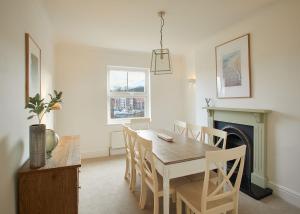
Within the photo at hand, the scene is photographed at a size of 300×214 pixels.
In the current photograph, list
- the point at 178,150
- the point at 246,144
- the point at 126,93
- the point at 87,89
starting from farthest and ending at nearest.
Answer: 1. the point at 126,93
2. the point at 87,89
3. the point at 246,144
4. the point at 178,150

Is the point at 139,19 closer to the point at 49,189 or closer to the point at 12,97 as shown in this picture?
the point at 12,97

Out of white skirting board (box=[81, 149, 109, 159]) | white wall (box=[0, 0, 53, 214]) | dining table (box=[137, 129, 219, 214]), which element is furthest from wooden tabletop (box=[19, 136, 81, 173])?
white skirting board (box=[81, 149, 109, 159])

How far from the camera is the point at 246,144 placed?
2.72 meters

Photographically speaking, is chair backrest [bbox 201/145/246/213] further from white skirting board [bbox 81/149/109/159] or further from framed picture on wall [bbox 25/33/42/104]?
white skirting board [bbox 81/149/109/159]

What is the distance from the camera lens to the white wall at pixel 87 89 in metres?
3.67

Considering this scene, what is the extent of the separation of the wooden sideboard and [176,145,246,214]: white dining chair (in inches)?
37.5

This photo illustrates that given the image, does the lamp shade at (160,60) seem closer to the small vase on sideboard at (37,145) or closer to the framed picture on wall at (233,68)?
the framed picture on wall at (233,68)

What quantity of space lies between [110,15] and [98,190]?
245cm

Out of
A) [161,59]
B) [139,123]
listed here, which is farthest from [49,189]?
[139,123]

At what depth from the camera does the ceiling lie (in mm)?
2205

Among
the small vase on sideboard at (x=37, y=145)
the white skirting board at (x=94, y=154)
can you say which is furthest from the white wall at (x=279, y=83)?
the white skirting board at (x=94, y=154)

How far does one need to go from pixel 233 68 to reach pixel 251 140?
1171mm

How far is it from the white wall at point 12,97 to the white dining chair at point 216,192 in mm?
1330

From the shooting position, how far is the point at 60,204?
1.37m
